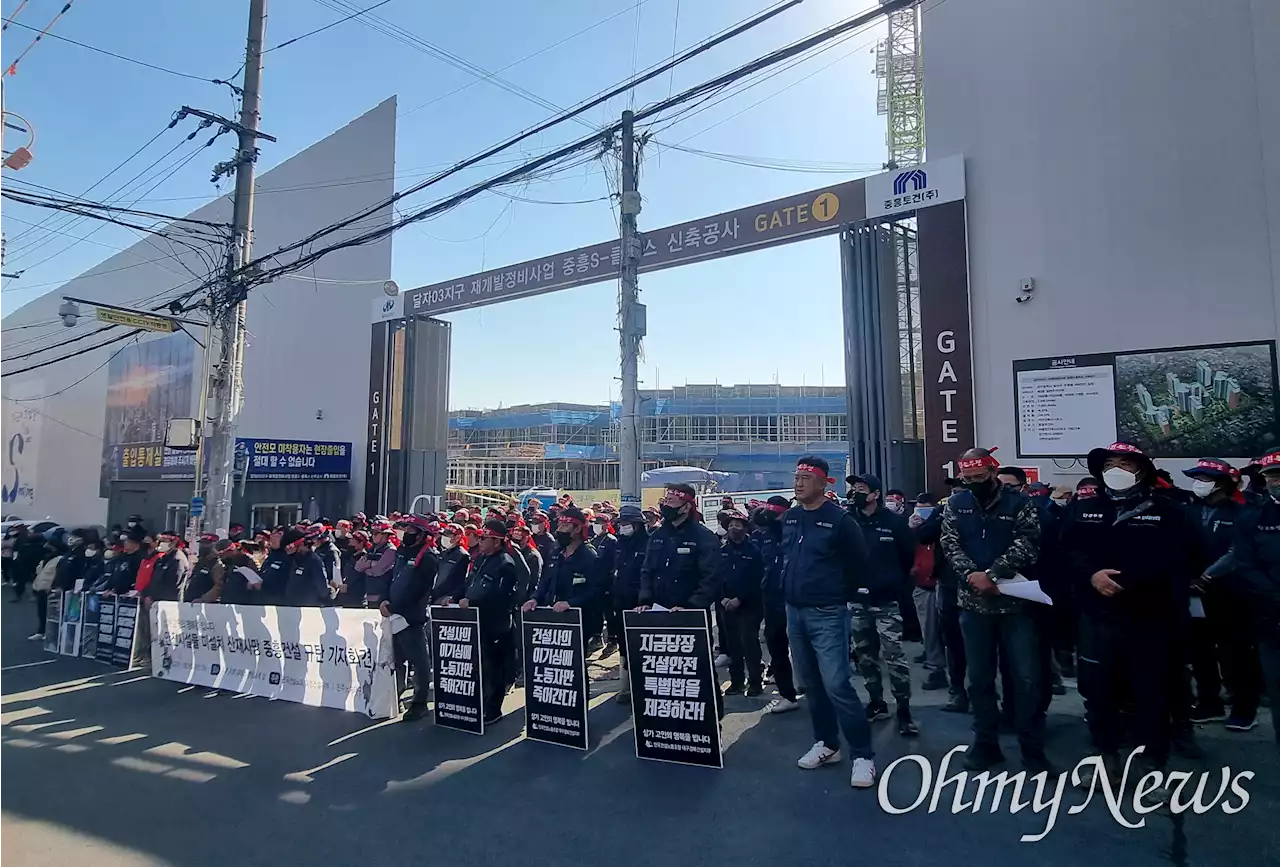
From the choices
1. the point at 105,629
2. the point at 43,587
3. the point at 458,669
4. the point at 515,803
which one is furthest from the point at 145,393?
the point at 515,803

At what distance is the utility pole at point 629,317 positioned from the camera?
9000mm

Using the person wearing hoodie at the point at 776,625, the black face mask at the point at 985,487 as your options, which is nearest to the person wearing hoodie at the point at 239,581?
the person wearing hoodie at the point at 776,625

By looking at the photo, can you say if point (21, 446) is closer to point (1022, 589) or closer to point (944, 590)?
point (944, 590)

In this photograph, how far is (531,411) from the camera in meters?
51.5

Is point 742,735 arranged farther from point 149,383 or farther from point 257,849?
point 149,383

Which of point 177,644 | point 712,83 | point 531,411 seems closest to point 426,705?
point 177,644

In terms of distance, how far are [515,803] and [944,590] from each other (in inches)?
148

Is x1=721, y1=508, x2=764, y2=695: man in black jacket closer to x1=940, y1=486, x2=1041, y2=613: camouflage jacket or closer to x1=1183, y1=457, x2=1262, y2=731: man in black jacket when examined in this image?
x1=940, y1=486, x2=1041, y2=613: camouflage jacket

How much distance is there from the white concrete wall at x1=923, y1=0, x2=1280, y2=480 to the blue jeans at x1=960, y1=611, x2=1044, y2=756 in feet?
22.5

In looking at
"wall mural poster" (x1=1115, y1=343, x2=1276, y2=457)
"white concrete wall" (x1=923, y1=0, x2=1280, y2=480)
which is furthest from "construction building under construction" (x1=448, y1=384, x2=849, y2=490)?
"wall mural poster" (x1=1115, y1=343, x2=1276, y2=457)

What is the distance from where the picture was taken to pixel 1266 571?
14.2 feet

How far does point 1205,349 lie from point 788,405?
30214 mm

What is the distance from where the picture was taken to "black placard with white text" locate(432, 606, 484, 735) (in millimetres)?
5727

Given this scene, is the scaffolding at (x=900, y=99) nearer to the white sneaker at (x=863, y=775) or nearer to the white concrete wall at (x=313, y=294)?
the white concrete wall at (x=313, y=294)
